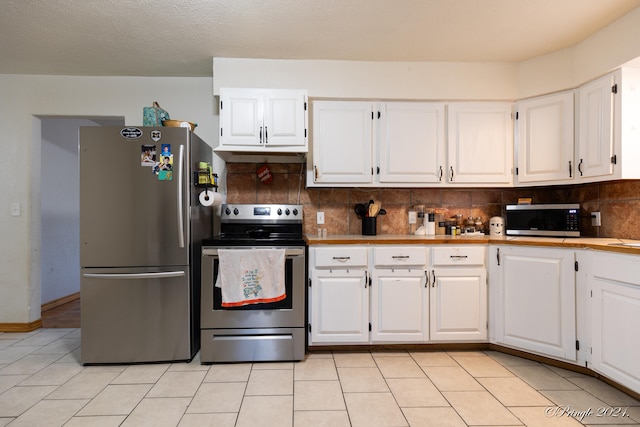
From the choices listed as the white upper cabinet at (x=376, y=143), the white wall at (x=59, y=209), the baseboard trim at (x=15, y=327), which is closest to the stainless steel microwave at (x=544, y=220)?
the white upper cabinet at (x=376, y=143)

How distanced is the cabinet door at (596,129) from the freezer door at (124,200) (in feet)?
9.56

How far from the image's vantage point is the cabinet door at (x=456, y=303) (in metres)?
2.53

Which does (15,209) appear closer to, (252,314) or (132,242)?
(132,242)

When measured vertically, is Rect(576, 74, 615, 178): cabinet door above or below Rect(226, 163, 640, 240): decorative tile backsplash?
above

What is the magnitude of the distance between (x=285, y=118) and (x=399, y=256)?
1.41 m

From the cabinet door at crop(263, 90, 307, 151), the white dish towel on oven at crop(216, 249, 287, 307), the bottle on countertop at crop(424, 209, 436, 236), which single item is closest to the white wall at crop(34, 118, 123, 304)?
the cabinet door at crop(263, 90, 307, 151)

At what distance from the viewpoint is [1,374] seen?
87.6 inches

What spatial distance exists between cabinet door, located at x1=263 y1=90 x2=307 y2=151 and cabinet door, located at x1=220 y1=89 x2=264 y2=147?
0.06 m

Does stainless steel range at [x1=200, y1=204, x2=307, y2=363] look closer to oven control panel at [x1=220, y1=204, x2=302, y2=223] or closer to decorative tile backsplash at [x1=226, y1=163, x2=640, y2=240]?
oven control panel at [x1=220, y1=204, x2=302, y2=223]

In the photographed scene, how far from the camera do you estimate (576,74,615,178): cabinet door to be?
2.25 metres

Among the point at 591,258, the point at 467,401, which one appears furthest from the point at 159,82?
the point at 591,258

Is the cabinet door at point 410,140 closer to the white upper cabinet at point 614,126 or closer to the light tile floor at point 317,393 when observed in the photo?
the white upper cabinet at point 614,126

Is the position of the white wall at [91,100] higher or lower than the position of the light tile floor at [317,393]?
higher

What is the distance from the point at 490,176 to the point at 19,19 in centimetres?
360
